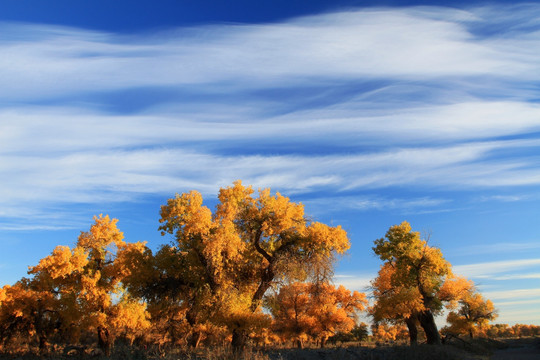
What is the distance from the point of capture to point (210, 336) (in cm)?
5041

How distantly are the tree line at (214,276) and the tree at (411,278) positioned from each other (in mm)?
89

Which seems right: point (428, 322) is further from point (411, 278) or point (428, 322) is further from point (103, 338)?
point (103, 338)

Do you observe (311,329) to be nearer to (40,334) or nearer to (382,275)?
(382,275)

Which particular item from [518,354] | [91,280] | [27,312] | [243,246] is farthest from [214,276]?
[518,354]

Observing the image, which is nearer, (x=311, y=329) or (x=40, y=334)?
(x=40, y=334)

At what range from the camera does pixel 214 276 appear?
27.2 meters

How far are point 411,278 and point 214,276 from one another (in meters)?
17.9

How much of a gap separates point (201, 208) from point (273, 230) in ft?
18.2

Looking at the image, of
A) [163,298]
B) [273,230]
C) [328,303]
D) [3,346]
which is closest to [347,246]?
[273,230]

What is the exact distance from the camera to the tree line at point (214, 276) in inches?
1067

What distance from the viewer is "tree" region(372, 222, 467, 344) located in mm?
32156

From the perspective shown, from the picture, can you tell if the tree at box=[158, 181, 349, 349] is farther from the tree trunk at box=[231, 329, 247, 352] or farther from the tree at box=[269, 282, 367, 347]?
the tree at box=[269, 282, 367, 347]

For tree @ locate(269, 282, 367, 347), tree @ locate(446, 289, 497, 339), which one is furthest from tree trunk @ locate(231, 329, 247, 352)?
tree @ locate(446, 289, 497, 339)

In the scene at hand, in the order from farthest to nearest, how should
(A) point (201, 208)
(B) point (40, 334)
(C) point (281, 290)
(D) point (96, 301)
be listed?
(B) point (40, 334)
(D) point (96, 301)
(C) point (281, 290)
(A) point (201, 208)
